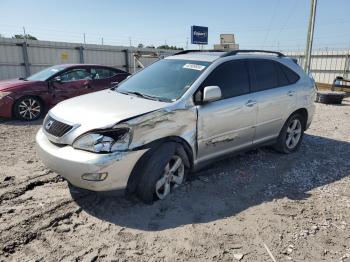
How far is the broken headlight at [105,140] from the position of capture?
334 centimetres

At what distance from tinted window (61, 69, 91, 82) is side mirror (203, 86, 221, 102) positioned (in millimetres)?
5998

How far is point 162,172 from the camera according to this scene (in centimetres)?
377

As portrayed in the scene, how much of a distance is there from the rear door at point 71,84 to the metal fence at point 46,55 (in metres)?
5.18

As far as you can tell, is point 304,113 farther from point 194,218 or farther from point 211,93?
point 194,218

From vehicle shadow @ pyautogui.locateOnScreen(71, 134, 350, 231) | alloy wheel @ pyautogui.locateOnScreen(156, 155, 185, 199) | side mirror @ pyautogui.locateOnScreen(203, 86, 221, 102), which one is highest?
side mirror @ pyautogui.locateOnScreen(203, 86, 221, 102)

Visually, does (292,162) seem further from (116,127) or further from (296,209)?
(116,127)

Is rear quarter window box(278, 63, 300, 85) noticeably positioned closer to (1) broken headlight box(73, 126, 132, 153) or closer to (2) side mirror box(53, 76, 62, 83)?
(1) broken headlight box(73, 126, 132, 153)

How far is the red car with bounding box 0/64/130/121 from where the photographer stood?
8.05 metres

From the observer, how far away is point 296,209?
12.8 ft

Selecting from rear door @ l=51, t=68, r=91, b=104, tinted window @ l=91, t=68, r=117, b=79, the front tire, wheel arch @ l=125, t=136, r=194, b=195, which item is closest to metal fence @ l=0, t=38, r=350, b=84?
tinted window @ l=91, t=68, r=117, b=79

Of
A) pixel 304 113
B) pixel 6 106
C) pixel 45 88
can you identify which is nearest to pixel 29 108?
pixel 6 106

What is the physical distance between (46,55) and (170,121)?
14.3 metres

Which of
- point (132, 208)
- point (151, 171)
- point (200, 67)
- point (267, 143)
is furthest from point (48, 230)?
point (267, 143)

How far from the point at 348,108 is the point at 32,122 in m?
10.6
